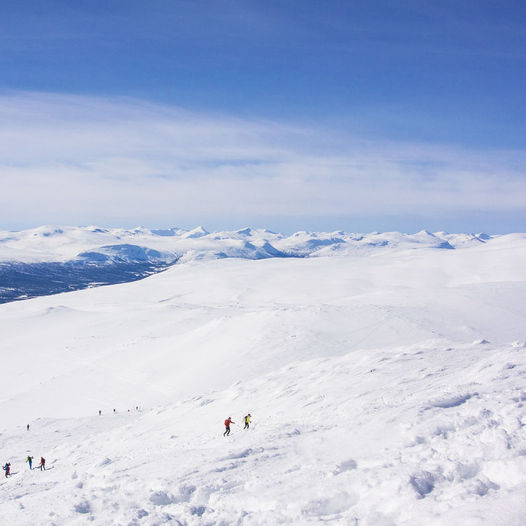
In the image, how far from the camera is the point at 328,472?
13.2 meters

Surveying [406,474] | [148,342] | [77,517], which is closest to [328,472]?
[406,474]

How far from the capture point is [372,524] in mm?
10023

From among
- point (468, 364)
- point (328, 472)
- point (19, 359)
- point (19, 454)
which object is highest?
point (328, 472)

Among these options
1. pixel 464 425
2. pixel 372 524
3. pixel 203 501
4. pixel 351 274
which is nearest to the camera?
pixel 372 524

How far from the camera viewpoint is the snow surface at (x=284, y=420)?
1157 cm

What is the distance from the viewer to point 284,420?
74.2 ft

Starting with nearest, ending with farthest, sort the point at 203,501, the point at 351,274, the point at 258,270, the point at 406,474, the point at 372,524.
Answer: the point at 372,524 → the point at 406,474 → the point at 203,501 → the point at 351,274 → the point at 258,270

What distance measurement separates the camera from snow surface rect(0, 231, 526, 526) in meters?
11.6

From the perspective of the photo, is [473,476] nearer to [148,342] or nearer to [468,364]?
[468,364]

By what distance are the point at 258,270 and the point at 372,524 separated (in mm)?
182679

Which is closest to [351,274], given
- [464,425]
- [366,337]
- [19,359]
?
[366,337]

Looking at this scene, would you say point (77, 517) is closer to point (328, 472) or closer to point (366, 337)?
point (328, 472)

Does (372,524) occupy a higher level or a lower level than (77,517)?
higher

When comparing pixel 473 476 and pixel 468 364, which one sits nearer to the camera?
pixel 473 476
